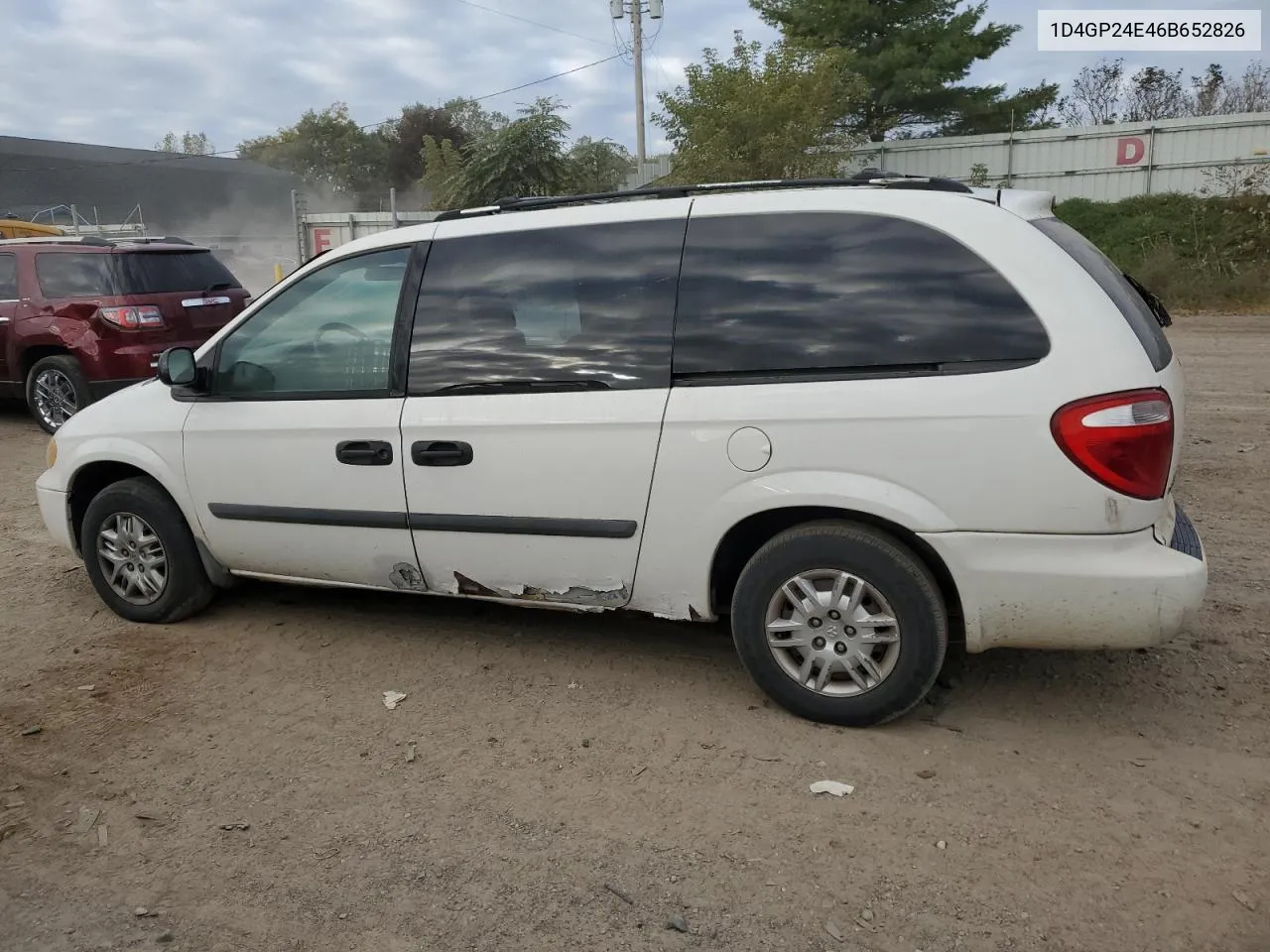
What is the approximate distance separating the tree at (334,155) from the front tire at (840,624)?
53.7 m

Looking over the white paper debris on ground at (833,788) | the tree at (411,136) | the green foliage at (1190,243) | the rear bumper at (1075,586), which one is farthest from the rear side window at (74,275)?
the tree at (411,136)

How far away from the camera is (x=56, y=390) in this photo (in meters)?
9.48

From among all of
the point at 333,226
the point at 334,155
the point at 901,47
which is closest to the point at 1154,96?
the point at 901,47

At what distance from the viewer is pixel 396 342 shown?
4094mm

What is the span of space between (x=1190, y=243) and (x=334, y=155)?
4568 centimetres

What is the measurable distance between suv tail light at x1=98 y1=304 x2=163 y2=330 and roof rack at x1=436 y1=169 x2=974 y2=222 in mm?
6016

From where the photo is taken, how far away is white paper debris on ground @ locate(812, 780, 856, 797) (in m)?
3.19

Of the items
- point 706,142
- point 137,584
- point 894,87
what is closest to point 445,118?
point 894,87

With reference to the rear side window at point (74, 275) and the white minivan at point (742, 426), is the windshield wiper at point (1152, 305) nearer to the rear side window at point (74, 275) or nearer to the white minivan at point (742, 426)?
the white minivan at point (742, 426)

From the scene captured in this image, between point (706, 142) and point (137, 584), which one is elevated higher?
point (706, 142)

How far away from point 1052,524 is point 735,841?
1.37 meters

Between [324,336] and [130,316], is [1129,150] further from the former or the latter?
[324,336]

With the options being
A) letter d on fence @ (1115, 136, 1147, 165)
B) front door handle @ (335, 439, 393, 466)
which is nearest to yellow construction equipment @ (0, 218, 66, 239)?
front door handle @ (335, 439, 393, 466)

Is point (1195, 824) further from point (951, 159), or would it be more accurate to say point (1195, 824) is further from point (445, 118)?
point (445, 118)
